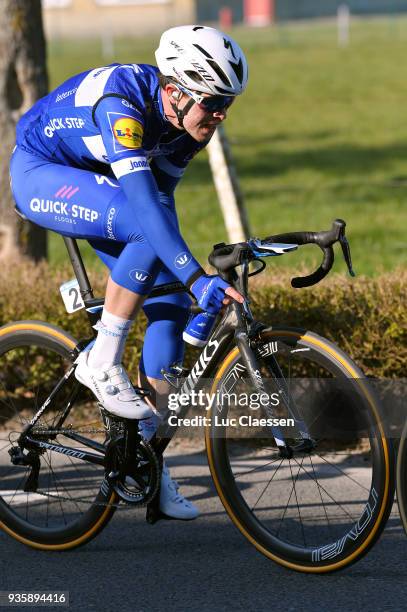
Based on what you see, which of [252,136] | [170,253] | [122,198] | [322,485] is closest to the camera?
[170,253]

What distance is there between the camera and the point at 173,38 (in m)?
4.02

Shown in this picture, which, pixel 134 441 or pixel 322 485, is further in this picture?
pixel 322 485

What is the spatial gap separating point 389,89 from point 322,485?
25.0 m

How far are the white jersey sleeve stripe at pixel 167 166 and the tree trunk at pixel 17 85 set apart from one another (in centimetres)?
323

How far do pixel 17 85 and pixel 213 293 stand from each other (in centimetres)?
454

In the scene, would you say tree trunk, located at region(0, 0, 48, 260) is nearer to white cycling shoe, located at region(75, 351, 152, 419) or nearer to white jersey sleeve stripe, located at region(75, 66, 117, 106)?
white jersey sleeve stripe, located at region(75, 66, 117, 106)

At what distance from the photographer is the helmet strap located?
406 cm

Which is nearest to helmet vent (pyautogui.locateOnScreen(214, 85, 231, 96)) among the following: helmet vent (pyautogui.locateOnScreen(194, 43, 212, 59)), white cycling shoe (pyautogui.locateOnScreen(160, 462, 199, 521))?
helmet vent (pyautogui.locateOnScreen(194, 43, 212, 59))

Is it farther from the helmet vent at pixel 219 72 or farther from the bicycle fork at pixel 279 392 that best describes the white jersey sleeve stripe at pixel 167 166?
the bicycle fork at pixel 279 392

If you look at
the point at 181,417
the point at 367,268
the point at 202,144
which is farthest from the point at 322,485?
the point at 367,268

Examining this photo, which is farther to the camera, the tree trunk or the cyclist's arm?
the tree trunk

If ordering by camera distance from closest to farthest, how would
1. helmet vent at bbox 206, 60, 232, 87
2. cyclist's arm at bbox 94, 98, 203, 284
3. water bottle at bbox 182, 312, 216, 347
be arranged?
cyclist's arm at bbox 94, 98, 203, 284, helmet vent at bbox 206, 60, 232, 87, water bottle at bbox 182, 312, 216, 347

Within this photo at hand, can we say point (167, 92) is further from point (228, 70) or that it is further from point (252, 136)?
point (252, 136)

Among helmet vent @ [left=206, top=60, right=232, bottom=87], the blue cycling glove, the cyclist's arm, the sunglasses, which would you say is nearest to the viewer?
the blue cycling glove
